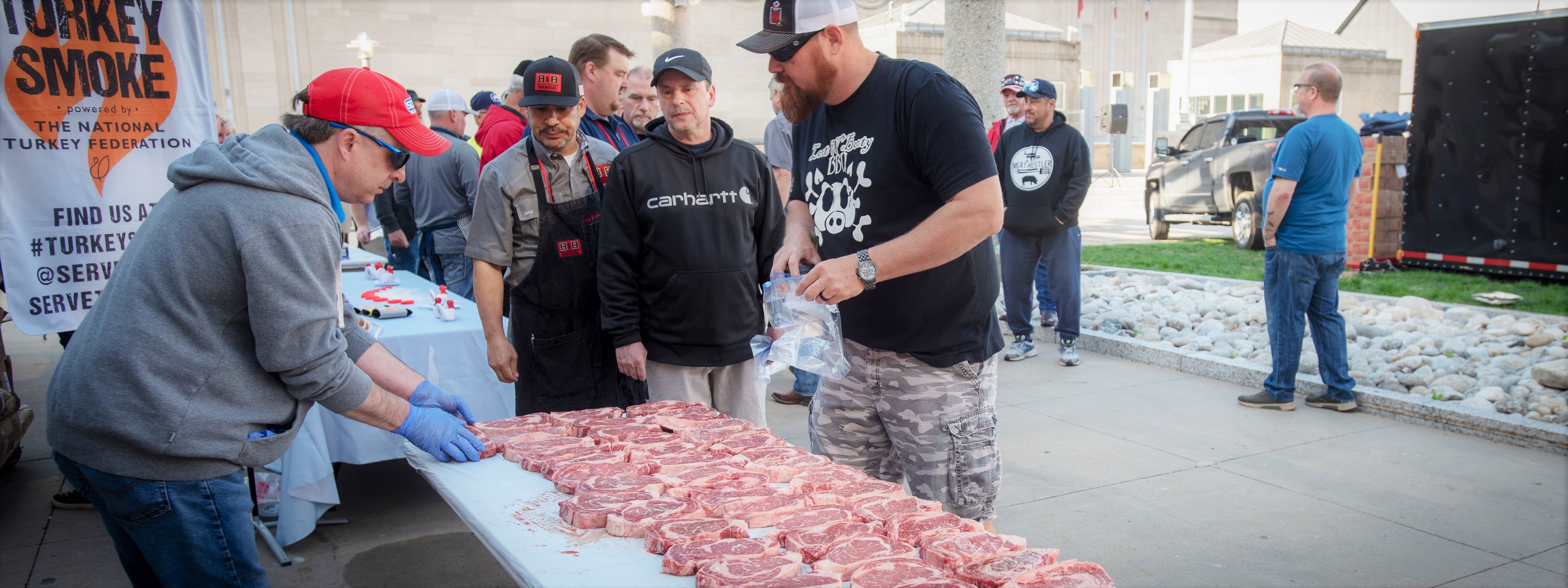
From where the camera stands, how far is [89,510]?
4605mm

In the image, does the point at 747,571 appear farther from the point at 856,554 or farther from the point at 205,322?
the point at 205,322

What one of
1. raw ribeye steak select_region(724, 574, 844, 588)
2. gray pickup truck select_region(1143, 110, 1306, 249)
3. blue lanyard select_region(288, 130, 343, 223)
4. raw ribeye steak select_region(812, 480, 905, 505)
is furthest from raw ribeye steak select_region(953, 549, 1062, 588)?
gray pickup truck select_region(1143, 110, 1306, 249)

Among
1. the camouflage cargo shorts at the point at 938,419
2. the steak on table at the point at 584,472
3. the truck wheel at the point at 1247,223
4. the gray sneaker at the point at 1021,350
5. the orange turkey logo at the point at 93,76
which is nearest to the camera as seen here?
the steak on table at the point at 584,472

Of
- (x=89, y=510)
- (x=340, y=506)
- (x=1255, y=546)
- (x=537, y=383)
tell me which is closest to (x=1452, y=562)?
(x=1255, y=546)

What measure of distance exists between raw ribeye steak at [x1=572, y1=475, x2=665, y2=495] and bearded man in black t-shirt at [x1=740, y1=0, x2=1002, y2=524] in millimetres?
670

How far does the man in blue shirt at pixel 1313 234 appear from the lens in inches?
220

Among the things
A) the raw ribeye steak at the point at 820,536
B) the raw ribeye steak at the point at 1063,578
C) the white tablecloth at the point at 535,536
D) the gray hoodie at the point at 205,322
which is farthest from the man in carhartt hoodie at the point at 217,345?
the raw ribeye steak at the point at 1063,578

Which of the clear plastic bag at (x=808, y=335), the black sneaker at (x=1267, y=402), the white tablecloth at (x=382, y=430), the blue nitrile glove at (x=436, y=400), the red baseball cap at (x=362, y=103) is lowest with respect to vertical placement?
the black sneaker at (x=1267, y=402)

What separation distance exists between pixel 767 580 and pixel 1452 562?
10.9 feet

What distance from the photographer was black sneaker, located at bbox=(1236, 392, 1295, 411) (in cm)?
582

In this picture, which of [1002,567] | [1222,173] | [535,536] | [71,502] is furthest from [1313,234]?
[1222,173]

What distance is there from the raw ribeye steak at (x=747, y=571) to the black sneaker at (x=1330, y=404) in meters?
5.09

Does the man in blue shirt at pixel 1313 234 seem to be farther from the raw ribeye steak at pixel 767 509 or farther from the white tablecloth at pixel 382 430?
the white tablecloth at pixel 382 430

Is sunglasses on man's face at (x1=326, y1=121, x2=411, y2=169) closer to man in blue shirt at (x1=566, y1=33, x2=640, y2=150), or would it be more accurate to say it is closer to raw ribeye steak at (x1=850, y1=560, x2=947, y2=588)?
raw ribeye steak at (x1=850, y1=560, x2=947, y2=588)
